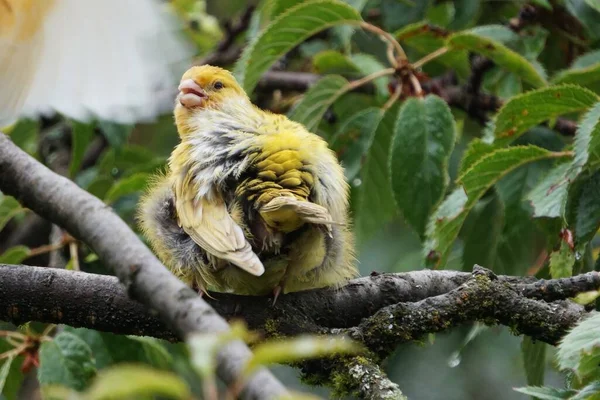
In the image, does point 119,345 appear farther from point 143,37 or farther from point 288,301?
point 143,37

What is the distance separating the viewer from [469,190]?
2.97 meters

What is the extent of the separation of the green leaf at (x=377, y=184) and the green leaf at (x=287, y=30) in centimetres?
51

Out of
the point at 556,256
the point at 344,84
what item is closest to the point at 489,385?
the point at 344,84

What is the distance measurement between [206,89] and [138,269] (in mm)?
1755

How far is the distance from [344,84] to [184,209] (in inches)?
60.5

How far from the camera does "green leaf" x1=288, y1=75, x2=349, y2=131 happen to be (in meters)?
3.75

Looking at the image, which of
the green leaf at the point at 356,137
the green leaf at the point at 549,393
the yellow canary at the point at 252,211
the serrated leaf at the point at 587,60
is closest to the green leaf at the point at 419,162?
the green leaf at the point at 356,137

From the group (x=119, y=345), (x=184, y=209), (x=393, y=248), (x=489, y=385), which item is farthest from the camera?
(x=489, y=385)

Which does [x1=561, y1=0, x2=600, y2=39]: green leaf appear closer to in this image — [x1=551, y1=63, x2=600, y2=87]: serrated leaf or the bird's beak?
[x1=551, y1=63, x2=600, y2=87]: serrated leaf

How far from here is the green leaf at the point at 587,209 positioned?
8.74 feet

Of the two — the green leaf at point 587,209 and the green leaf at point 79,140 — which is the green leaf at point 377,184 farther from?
the green leaf at point 79,140

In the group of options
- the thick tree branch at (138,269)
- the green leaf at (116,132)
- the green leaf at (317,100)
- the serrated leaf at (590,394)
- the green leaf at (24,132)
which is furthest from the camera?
the green leaf at (24,132)

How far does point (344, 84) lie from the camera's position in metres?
3.85

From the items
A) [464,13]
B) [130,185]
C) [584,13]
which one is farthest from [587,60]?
[130,185]
